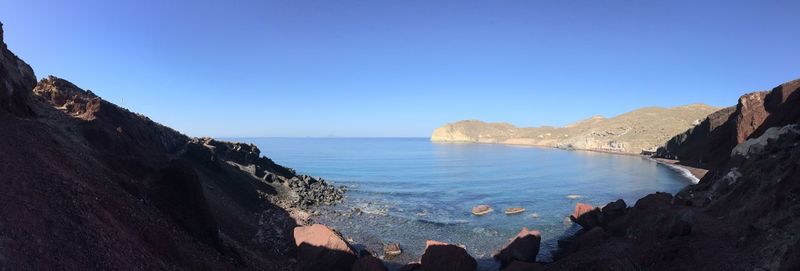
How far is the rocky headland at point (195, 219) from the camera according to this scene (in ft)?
38.2

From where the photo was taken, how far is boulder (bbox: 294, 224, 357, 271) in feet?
80.7

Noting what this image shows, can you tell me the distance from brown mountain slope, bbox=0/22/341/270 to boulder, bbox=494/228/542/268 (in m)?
12.9

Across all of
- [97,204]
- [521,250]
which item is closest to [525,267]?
[521,250]

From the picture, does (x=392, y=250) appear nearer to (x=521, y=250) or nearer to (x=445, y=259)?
(x=445, y=259)

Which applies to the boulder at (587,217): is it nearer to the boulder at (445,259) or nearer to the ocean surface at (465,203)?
the ocean surface at (465,203)

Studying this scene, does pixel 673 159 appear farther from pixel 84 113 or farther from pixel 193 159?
pixel 84 113

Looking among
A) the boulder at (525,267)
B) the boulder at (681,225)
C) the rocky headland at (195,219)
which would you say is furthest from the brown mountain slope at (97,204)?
the boulder at (681,225)

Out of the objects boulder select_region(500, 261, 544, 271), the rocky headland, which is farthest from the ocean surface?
boulder select_region(500, 261, 544, 271)

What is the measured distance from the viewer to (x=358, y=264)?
24000 millimetres

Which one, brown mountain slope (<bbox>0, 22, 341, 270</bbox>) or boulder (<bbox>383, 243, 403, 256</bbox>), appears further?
boulder (<bbox>383, 243, 403, 256</bbox>)

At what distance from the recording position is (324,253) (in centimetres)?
2488

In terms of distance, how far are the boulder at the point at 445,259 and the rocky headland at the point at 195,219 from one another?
72mm

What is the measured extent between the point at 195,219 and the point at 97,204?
764 centimetres

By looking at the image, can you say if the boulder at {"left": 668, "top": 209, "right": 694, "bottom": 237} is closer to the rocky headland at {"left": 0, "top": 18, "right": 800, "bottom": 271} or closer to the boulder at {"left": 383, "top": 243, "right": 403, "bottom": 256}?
the rocky headland at {"left": 0, "top": 18, "right": 800, "bottom": 271}
